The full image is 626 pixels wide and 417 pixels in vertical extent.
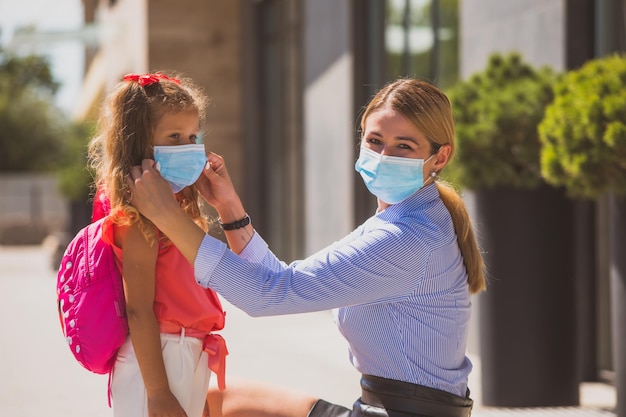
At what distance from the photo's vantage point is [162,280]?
10.3 ft

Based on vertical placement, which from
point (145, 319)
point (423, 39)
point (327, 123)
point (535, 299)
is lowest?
point (535, 299)

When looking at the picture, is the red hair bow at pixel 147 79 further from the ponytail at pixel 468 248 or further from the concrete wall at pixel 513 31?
the concrete wall at pixel 513 31


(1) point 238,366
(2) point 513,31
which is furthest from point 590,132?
(1) point 238,366

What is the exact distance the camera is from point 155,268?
3.09m

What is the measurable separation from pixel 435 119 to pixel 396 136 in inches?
5.1

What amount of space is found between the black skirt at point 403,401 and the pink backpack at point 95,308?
731 millimetres

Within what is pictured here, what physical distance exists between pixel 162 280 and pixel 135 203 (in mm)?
307

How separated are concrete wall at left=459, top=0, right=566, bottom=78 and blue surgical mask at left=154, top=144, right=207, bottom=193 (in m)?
4.99

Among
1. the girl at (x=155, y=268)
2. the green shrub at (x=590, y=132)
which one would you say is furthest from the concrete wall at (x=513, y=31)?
the girl at (x=155, y=268)

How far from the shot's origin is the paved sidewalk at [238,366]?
7020 millimetres

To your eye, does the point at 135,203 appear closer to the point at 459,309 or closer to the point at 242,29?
the point at 459,309

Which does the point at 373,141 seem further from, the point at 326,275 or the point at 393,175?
the point at 326,275

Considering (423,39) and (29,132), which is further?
(29,132)

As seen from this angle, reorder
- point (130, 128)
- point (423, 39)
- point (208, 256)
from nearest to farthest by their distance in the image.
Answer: point (208, 256) → point (130, 128) → point (423, 39)
